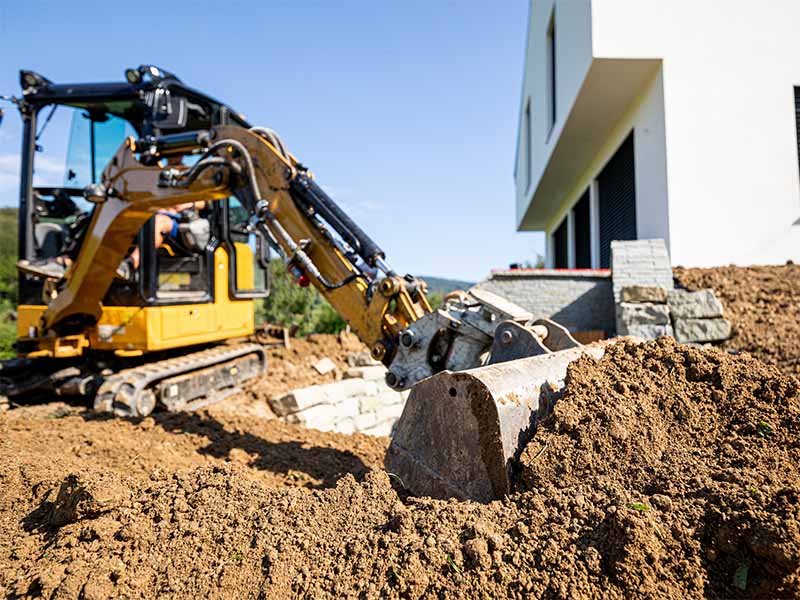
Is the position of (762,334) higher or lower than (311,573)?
higher

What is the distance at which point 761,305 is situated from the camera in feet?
18.6

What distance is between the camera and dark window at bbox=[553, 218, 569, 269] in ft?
60.9

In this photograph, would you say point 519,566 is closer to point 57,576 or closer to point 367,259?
point 57,576

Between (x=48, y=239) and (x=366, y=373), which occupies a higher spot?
(x=48, y=239)

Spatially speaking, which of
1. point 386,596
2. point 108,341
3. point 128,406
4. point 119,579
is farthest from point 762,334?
point 108,341

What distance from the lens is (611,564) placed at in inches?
61.6

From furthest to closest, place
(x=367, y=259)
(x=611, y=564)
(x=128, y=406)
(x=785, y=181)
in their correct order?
(x=785, y=181) → (x=128, y=406) → (x=367, y=259) → (x=611, y=564)

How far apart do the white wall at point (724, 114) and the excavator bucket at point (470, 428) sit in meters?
6.09

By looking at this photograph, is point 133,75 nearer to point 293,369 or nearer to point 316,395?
point 316,395

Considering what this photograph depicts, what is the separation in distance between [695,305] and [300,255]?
417cm

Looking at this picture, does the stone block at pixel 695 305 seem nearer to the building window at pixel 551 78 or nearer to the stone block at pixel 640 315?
the stone block at pixel 640 315

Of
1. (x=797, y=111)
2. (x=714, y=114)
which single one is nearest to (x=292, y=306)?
(x=714, y=114)

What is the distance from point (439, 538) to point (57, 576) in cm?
135

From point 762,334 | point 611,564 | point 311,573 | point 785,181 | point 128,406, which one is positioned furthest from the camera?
point 785,181
